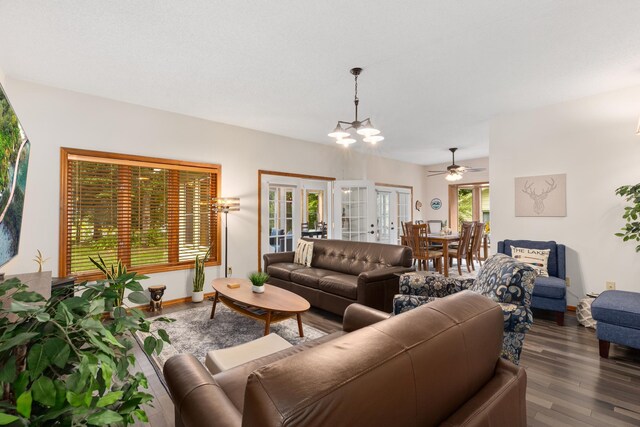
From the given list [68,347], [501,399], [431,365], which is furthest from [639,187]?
[68,347]

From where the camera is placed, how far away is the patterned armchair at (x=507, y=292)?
1.76 meters

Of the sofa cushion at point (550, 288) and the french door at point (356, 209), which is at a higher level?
the french door at point (356, 209)

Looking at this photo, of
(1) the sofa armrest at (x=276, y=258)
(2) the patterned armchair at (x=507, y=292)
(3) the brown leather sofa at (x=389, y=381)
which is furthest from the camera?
(1) the sofa armrest at (x=276, y=258)

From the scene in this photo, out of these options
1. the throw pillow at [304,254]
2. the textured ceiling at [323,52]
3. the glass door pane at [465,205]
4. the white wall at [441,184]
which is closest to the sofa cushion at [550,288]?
the textured ceiling at [323,52]

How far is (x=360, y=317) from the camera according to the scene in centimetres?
202

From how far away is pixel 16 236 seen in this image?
8.24 ft

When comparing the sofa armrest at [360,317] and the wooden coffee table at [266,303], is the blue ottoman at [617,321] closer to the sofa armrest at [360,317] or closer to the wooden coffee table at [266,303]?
the sofa armrest at [360,317]

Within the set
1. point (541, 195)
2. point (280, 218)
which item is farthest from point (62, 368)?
point (280, 218)

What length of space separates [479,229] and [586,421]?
5045 mm

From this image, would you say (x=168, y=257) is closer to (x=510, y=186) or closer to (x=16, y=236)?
(x=16, y=236)

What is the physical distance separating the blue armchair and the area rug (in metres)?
Result: 2.55

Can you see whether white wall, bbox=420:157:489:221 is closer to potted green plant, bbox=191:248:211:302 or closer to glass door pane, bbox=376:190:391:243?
glass door pane, bbox=376:190:391:243

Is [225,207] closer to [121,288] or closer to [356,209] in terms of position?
[356,209]

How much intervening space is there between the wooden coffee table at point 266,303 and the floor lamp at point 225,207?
137 centimetres
